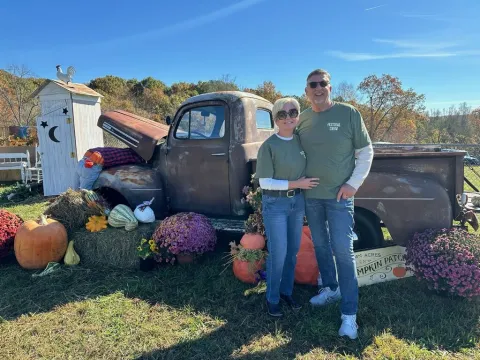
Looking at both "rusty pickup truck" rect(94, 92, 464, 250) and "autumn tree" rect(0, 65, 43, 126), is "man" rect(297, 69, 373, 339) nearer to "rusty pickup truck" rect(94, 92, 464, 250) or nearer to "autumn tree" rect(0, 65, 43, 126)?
"rusty pickup truck" rect(94, 92, 464, 250)

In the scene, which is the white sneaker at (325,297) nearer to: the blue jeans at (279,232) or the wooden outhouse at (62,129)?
the blue jeans at (279,232)

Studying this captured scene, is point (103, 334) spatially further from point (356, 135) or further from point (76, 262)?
point (356, 135)

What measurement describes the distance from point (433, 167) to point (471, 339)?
1548 millimetres

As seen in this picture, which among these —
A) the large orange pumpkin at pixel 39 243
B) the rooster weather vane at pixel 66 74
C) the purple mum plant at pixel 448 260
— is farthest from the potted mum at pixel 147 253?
the rooster weather vane at pixel 66 74

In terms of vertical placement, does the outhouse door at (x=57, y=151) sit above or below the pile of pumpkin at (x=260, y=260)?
above

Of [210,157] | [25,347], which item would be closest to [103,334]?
[25,347]

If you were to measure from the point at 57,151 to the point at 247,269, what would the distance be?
7.11 m

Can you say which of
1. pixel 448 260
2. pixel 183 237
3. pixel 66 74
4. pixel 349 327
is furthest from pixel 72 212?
pixel 66 74

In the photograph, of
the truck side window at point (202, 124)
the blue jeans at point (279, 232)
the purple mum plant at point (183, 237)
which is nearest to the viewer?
the blue jeans at point (279, 232)

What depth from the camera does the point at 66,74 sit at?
27.6 ft

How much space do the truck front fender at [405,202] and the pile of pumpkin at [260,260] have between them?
0.72 meters

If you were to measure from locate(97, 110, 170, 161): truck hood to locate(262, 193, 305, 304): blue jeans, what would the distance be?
2668 mm

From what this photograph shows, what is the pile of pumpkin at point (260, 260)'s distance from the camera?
11.8ft

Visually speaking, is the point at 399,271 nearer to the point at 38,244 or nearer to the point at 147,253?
the point at 147,253
